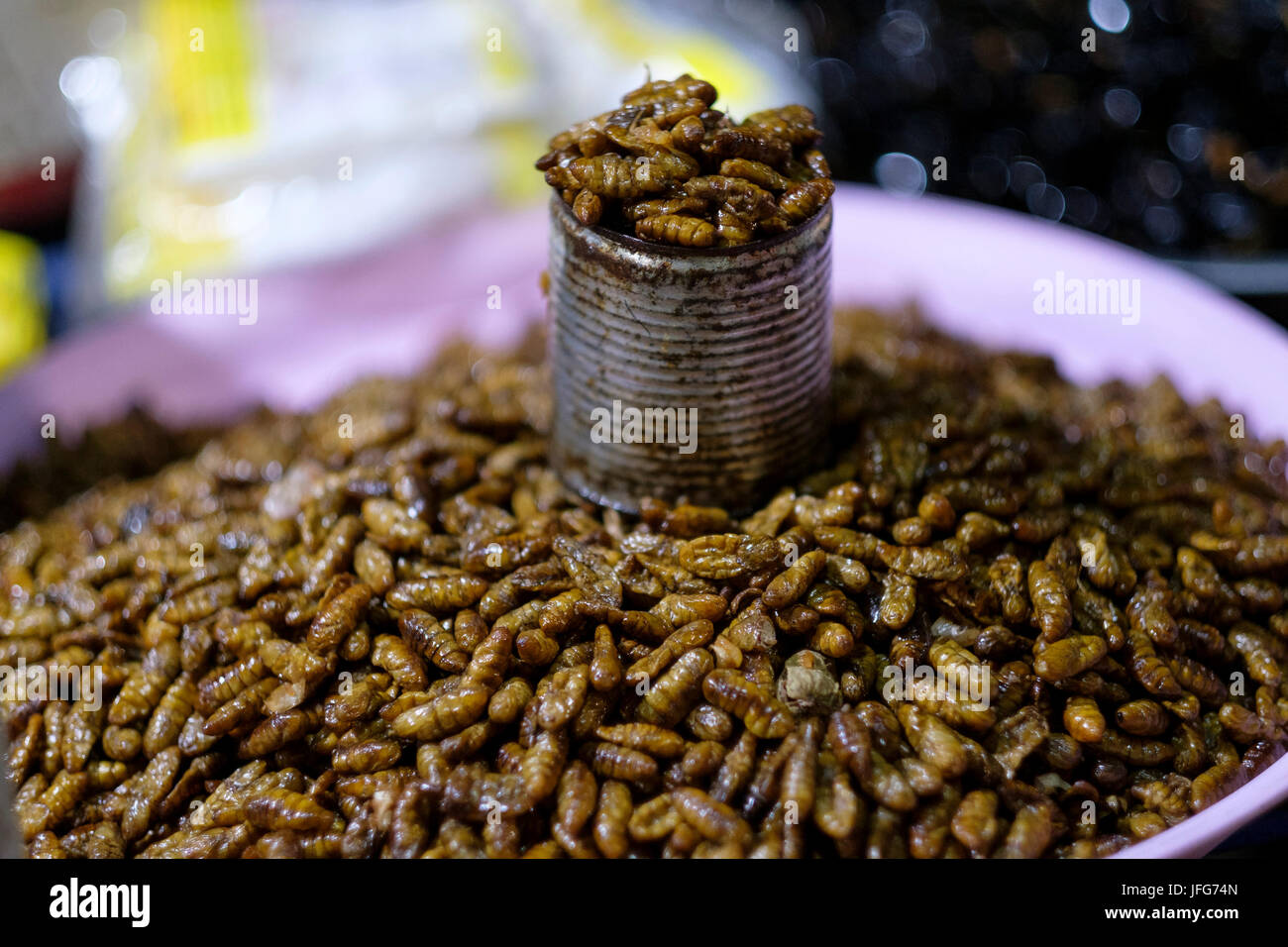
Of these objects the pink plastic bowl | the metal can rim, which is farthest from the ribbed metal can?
the pink plastic bowl

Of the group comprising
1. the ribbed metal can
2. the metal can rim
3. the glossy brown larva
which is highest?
the metal can rim

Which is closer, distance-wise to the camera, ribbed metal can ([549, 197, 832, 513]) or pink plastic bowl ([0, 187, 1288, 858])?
ribbed metal can ([549, 197, 832, 513])

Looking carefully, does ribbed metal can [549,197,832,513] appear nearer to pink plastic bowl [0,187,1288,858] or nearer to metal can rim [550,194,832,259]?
metal can rim [550,194,832,259]

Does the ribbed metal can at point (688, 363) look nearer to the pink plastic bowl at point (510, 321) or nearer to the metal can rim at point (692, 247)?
the metal can rim at point (692, 247)

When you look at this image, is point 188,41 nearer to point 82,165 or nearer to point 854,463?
point 82,165

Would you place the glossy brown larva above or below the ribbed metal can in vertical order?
below

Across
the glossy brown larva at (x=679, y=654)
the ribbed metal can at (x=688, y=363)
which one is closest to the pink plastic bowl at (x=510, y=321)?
the glossy brown larva at (x=679, y=654)

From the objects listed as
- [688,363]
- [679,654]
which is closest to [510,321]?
[688,363]

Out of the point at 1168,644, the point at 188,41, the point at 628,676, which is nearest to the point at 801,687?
the point at 628,676
